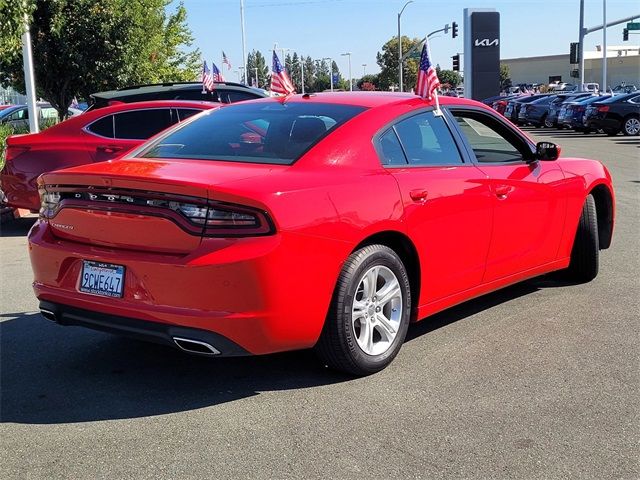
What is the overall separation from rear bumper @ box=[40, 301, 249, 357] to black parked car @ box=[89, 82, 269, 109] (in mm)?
7686

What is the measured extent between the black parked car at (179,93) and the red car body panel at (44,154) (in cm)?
210

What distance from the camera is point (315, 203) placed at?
12.7ft

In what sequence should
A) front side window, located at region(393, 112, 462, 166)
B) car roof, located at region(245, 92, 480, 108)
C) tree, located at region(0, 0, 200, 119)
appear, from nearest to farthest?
front side window, located at region(393, 112, 462, 166)
car roof, located at region(245, 92, 480, 108)
tree, located at region(0, 0, 200, 119)

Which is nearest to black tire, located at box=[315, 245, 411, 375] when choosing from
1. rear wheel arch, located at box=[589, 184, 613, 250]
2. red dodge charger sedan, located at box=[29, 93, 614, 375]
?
red dodge charger sedan, located at box=[29, 93, 614, 375]

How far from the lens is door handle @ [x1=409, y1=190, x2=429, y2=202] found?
173 inches

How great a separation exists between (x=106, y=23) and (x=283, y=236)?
15.8 metres

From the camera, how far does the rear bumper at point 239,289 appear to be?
142 inches

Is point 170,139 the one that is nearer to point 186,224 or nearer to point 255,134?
point 255,134

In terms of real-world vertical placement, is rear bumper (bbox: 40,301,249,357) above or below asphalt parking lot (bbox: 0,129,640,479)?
above

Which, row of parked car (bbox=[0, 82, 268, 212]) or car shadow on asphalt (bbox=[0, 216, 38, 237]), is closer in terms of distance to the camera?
row of parked car (bbox=[0, 82, 268, 212])

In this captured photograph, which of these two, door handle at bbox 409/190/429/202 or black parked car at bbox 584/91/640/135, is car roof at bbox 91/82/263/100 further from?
black parked car at bbox 584/91/640/135

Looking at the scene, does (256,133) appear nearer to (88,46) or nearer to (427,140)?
(427,140)

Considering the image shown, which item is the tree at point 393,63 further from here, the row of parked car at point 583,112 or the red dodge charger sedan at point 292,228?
the red dodge charger sedan at point 292,228

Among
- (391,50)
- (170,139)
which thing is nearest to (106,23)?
(170,139)
